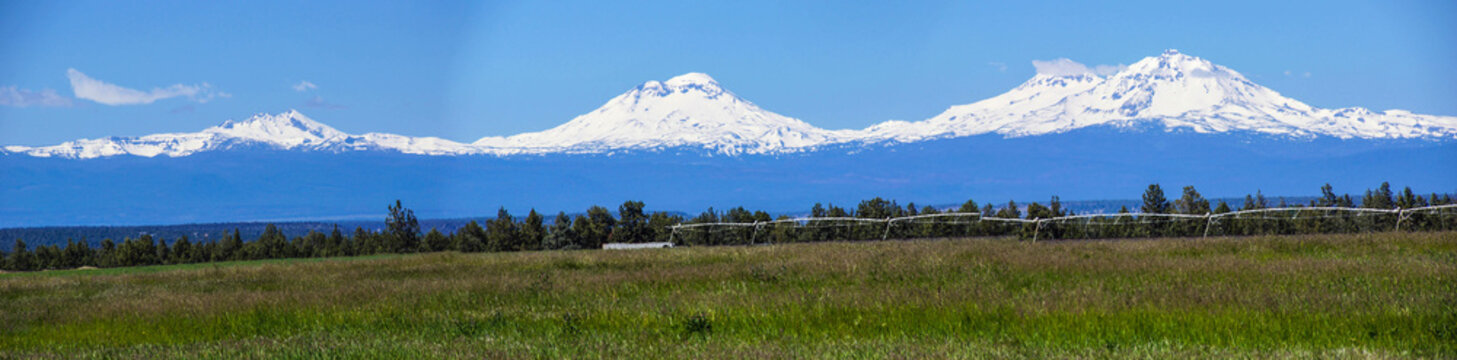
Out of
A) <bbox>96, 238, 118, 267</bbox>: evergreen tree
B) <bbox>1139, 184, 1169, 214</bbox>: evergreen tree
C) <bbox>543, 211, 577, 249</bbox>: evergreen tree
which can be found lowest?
<bbox>96, 238, 118, 267</bbox>: evergreen tree

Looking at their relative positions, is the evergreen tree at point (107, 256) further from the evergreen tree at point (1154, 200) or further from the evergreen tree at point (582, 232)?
the evergreen tree at point (1154, 200)

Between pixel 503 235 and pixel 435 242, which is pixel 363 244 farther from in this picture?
pixel 503 235

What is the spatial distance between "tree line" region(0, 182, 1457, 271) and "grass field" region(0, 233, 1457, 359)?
1109 centimetres

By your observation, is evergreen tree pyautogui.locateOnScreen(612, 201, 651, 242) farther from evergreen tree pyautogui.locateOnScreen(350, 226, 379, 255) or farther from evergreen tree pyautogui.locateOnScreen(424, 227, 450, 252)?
evergreen tree pyautogui.locateOnScreen(350, 226, 379, 255)

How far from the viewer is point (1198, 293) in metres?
15.2

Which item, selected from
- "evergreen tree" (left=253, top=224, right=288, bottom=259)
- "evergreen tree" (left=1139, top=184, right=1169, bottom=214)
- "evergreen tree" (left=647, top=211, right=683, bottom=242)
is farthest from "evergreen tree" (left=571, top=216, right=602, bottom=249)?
"evergreen tree" (left=1139, top=184, right=1169, bottom=214)

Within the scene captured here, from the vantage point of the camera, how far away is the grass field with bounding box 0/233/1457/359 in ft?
40.5

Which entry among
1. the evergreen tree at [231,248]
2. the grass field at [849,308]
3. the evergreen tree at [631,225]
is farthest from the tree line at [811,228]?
the grass field at [849,308]

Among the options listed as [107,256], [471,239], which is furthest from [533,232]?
[107,256]

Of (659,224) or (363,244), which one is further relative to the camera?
(363,244)

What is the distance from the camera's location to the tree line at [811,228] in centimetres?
3634

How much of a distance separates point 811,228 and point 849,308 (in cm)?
3172

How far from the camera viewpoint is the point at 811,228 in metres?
47.2

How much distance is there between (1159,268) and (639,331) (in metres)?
8.96
